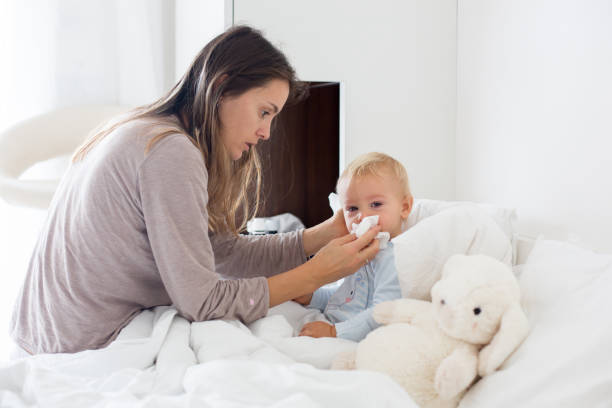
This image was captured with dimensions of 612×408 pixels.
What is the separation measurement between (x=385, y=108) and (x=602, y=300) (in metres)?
1.31

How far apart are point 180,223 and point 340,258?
347 mm

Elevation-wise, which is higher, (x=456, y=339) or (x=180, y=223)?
(x=180, y=223)

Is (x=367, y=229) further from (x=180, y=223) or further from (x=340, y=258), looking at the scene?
(x=180, y=223)

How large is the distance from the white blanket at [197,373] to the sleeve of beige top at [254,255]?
0.34 m

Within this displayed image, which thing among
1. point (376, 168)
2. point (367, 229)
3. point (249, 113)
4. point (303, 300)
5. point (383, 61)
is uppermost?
point (383, 61)

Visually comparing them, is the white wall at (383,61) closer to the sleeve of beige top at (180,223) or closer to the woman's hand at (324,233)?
the woman's hand at (324,233)

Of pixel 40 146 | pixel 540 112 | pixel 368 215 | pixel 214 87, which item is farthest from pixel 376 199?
pixel 40 146

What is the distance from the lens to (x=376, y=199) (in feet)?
4.23

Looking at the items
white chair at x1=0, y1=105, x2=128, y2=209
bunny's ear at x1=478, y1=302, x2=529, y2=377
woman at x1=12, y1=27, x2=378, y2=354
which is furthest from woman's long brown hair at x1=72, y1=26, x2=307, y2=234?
white chair at x1=0, y1=105, x2=128, y2=209

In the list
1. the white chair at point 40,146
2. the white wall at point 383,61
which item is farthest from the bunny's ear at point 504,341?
the white chair at point 40,146

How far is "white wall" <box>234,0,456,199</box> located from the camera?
6.59 ft

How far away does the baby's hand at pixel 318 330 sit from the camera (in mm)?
1101

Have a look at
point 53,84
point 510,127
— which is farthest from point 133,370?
point 53,84

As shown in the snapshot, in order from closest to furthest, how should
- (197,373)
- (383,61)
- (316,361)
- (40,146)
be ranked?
(197,373), (316,361), (383,61), (40,146)
